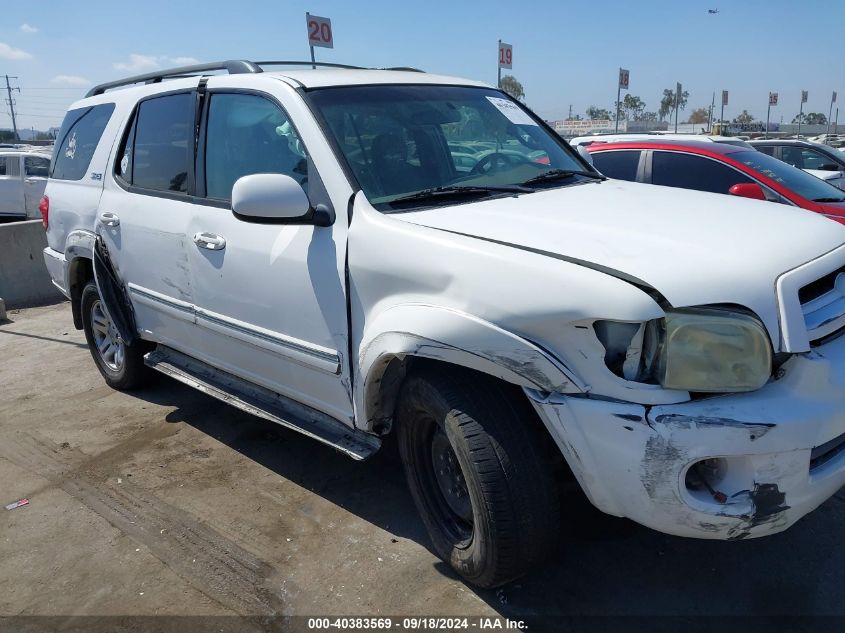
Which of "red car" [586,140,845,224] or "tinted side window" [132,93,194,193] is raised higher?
"tinted side window" [132,93,194,193]

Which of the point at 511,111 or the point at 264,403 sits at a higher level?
the point at 511,111

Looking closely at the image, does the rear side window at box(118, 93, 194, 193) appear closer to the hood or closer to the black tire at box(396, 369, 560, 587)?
the hood

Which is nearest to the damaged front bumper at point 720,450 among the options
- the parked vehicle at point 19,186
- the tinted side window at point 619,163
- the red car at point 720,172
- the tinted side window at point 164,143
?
the tinted side window at point 164,143

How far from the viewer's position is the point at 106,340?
5145mm

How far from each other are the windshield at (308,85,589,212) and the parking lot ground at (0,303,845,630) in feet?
4.95

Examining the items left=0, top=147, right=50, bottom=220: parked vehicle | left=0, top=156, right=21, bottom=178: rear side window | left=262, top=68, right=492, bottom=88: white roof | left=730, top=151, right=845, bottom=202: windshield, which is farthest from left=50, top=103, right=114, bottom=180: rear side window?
left=0, top=156, right=21, bottom=178: rear side window

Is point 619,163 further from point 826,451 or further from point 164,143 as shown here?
point 826,451

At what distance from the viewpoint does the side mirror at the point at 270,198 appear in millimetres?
2803

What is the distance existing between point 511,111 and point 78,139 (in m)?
3.15

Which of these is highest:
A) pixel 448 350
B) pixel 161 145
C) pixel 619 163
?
pixel 161 145

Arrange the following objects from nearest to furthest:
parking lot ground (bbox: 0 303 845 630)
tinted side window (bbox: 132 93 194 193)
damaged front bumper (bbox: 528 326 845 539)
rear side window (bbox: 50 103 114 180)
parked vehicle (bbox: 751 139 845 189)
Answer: damaged front bumper (bbox: 528 326 845 539) < parking lot ground (bbox: 0 303 845 630) < tinted side window (bbox: 132 93 194 193) < rear side window (bbox: 50 103 114 180) < parked vehicle (bbox: 751 139 845 189)

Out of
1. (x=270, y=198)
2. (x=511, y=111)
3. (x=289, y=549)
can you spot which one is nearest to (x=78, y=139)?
(x=270, y=198)

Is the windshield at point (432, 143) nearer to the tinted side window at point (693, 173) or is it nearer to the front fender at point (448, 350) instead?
the front fender at point (448, 350)

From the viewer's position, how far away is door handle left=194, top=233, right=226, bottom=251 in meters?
3.41
